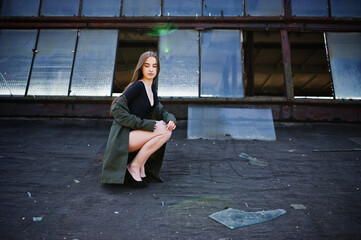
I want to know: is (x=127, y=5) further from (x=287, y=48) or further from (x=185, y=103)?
(x=287, y=48)

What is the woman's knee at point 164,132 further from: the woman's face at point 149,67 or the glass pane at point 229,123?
the glass pane at point 229,123

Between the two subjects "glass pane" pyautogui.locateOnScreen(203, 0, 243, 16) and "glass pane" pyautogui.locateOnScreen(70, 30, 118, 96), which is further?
"glass pane" pyautogui.locateOnScreen(203, 0, 243, 16)

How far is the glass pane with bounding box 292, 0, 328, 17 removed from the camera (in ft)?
18.1

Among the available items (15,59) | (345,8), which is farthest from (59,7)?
(345,8)

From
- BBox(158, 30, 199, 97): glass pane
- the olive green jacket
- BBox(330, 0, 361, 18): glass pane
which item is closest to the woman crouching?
the olive green jacket

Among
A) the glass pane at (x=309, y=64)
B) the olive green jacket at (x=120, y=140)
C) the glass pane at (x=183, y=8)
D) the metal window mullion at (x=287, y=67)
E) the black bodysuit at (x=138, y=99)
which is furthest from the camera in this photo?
the glass pane at (x=309, y=64)

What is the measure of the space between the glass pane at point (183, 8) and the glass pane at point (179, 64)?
0.50 m

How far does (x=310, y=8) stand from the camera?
5.54m

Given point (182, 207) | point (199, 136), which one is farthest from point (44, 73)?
point (182, 207)

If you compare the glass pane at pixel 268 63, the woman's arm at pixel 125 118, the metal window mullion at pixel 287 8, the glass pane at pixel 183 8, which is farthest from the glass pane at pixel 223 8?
the woman's arm at pixel 125 118

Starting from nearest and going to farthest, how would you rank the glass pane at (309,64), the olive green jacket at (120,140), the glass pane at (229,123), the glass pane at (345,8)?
1. the olive green jacket at (120,140)
2. the glass pane at (229,123)
3. the glass pane at (345,8)
4. the glass pane at (309,64)

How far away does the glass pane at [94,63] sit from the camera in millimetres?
5245

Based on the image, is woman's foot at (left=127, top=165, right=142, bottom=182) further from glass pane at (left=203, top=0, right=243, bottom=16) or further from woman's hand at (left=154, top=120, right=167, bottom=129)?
glass pane at (left=203, top=0, right=243, bottom=16)

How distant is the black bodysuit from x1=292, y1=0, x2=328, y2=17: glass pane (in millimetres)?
4915
